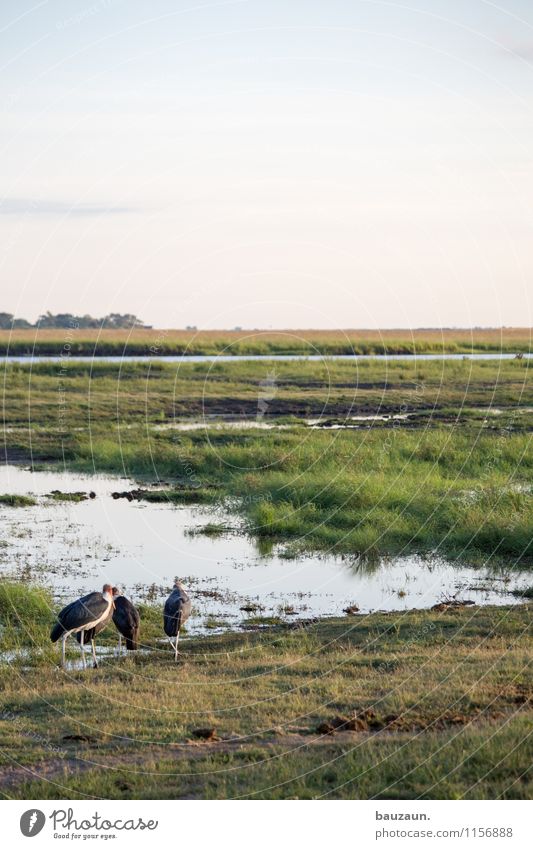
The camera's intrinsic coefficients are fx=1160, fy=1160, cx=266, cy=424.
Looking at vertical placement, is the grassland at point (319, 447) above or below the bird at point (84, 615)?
above

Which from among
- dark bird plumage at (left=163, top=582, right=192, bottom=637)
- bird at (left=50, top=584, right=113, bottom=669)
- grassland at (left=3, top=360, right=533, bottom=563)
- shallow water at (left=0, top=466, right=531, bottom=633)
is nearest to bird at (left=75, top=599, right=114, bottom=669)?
bird at (left=50, top=584, right=113, bottom=669)

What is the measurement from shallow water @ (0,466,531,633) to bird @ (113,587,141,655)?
4.76ft

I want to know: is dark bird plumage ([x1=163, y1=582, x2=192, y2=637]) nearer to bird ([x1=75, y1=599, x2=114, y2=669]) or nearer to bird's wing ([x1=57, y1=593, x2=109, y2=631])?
bird ([x1=75, y1=599, x2=114, y2=669])

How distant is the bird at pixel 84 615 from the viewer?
12.4m

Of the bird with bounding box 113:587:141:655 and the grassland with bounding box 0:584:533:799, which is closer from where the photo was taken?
Result: the grassland with bounding box 0:584:533:799

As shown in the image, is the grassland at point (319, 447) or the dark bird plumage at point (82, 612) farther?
the grassland at point (319, 447)

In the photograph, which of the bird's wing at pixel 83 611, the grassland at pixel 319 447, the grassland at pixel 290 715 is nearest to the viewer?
the grassland at pixel 290 715

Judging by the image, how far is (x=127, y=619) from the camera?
1299 cm

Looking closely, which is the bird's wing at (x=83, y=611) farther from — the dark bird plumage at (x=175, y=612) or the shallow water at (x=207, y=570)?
the shallow water at (x=207, y=570)

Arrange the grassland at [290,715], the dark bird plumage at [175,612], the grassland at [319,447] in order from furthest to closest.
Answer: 1. the grassland at [319,447]
2. the dark bird plumage at [175,612]
3. the grassland at [290,715]

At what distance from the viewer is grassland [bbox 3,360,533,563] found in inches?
790

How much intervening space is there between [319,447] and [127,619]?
15760 mm

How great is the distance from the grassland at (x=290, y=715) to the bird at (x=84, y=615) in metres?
0.41

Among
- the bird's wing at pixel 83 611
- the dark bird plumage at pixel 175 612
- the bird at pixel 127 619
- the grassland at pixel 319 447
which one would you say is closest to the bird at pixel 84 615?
the bird's wing at pixel 83 611
